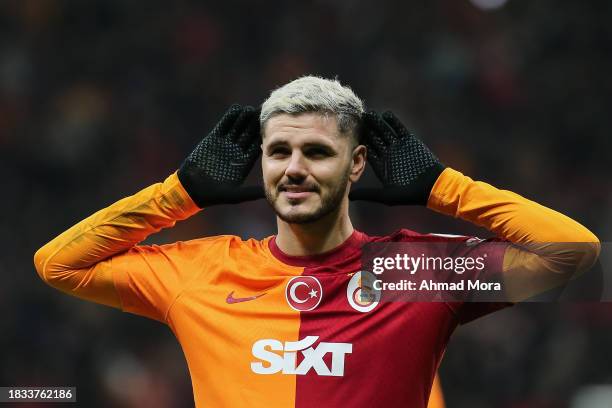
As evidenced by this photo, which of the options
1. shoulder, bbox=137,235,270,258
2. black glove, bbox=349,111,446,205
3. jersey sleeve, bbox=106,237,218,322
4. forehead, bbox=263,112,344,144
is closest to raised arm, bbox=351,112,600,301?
black glove, bbox=349,111,446,205

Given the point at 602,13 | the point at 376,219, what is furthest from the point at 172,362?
the point at 602,13

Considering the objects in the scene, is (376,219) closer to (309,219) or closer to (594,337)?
(594,337)

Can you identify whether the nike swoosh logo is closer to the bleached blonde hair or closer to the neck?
the neck

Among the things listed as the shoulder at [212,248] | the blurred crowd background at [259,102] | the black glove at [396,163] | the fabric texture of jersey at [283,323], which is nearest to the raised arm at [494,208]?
the black glove at [396,163]

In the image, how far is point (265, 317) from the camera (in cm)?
370

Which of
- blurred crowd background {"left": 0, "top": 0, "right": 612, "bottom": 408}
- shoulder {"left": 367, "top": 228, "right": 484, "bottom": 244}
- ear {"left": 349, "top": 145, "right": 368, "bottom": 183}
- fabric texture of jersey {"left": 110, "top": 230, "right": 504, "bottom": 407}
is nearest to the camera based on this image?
fabric texture of jersey {"left": 110, "top": 230, "right": 504, "bottom": 407}

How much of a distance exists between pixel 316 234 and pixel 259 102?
4.72 meters

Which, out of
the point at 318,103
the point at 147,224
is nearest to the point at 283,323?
the point at 147,224

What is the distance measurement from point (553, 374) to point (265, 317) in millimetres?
3958

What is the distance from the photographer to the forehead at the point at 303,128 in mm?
3695

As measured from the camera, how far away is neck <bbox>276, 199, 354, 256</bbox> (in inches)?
150

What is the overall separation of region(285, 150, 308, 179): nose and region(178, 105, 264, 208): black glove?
0.95 ft

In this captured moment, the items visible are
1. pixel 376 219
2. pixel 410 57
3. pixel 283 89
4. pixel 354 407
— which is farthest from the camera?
pixel 410 57

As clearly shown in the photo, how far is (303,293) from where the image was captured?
372 cm
